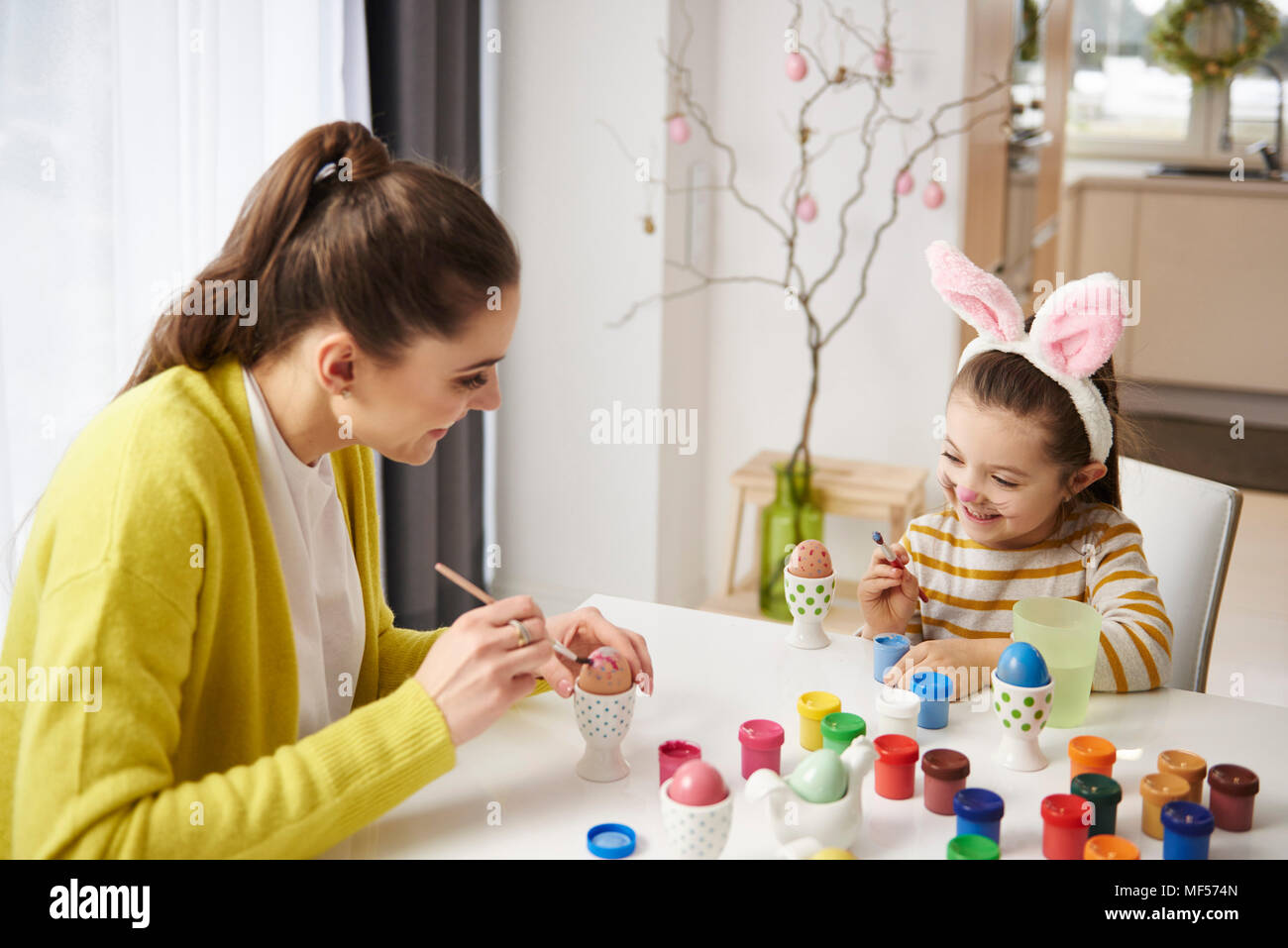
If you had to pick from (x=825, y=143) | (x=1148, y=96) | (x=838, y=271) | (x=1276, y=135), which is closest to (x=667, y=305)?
(x=838, y=271)

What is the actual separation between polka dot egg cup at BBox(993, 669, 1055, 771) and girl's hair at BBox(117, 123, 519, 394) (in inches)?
24.3

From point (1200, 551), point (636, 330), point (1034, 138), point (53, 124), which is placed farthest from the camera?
point (1034, 138)

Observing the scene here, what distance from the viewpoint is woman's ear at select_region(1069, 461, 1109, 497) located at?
1543 mm

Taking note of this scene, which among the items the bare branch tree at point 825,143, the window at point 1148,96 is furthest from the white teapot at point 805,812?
the window at point 1148,96

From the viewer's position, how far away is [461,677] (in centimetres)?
111

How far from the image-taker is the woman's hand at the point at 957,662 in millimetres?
1374

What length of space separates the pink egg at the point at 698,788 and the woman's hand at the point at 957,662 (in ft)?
1.31

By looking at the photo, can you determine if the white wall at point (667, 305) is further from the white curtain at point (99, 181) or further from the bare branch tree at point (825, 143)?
the white curtain at point (99, 181)

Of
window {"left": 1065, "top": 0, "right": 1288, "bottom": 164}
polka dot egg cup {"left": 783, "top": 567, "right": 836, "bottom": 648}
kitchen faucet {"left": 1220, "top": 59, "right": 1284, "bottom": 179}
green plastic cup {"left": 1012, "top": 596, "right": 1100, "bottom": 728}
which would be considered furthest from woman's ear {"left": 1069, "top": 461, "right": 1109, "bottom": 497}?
window {"left": 1065, "top": 0, "right": 1288, "bottom": 164}

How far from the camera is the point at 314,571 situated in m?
1.31

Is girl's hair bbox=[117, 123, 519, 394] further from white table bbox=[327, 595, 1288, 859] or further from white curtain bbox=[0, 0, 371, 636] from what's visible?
white curtain bbox=[0, 0, 371, 636]
